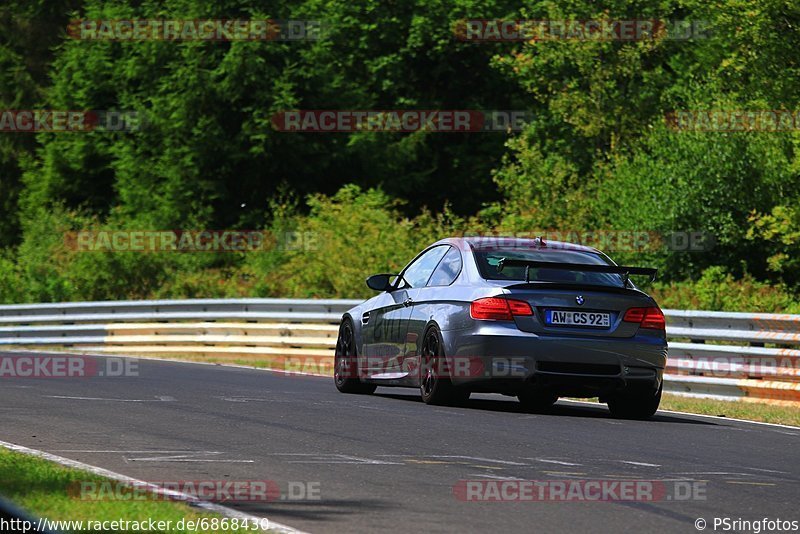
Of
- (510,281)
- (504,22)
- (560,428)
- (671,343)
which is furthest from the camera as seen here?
(504,22)

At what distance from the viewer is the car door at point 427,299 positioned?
535 inches

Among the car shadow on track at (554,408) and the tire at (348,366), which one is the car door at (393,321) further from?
the car shadow on track at (554,408)

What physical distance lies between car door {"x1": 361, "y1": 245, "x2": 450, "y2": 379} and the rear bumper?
1.19 meters

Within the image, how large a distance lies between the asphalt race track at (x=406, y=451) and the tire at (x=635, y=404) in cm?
19

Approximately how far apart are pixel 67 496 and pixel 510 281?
6.43m

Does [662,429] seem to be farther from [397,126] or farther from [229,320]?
[397,126]

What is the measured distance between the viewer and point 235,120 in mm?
43062

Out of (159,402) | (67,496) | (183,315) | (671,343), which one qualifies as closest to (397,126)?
(183,315)

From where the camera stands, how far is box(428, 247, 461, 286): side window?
13695mm

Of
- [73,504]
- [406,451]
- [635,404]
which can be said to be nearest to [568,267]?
[635,404]

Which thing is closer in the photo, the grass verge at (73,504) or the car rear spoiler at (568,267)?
the grass verge at (73,504)

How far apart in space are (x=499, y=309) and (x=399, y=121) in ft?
114

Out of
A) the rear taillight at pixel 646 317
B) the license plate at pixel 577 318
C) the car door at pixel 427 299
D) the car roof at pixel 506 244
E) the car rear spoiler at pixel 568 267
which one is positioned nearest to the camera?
the license plate at pixel 577 318
